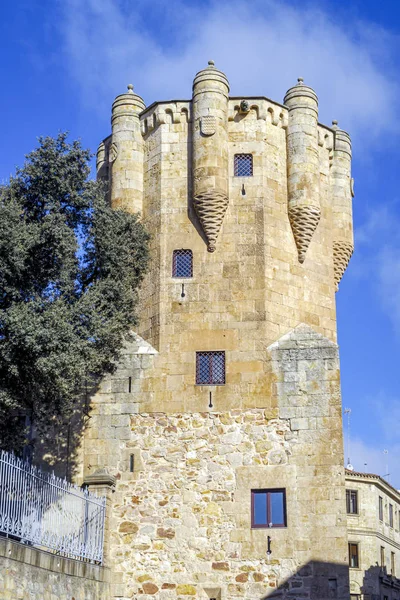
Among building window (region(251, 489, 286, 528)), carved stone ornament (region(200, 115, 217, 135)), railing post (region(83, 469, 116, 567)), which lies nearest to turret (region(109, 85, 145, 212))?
carved stone ornament (region(200, 115, 217, 135))

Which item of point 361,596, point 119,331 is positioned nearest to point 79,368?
point 119,331

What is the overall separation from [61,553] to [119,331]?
5.19 metres

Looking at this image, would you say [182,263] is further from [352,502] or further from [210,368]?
[352,502]

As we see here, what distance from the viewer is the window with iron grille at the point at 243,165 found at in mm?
21811

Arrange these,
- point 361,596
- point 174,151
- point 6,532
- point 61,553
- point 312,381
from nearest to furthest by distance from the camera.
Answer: point 6,532, point 61,553, point 312,381, point 174,151, point 361,596

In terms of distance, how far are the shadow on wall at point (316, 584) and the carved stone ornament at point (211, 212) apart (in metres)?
7.79


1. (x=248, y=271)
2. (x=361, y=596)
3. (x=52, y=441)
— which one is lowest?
(x=361, y=596)

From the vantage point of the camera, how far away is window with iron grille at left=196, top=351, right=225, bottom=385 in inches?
802

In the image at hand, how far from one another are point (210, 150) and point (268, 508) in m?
8.66

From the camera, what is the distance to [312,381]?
65.3 ft

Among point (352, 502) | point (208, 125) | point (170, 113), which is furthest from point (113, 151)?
point (352, 502)

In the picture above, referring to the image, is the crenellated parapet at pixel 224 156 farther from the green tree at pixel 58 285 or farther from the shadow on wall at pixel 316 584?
the shadow on wall at pixel 316 584

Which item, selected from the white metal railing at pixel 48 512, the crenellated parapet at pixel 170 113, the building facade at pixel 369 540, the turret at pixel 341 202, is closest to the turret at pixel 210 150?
the crenellated parapet at pixel 170 113

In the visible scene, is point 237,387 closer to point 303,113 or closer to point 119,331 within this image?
point 119,331
